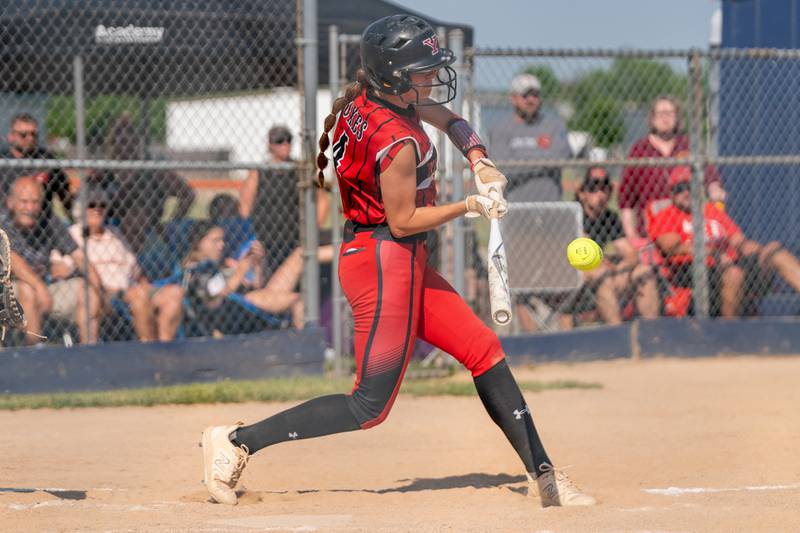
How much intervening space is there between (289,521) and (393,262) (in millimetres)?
1114

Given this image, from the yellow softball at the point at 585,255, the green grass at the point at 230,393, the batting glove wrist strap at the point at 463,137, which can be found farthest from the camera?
the green grass at the point at 230,393

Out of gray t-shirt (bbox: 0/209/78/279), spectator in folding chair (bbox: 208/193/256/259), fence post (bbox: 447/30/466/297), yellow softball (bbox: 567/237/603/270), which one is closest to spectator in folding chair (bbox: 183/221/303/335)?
spectator in folding chair (bbox: 208/193/256/259)

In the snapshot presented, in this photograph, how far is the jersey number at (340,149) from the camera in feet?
15.5

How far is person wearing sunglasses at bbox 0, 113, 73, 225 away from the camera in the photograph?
8.40 meters

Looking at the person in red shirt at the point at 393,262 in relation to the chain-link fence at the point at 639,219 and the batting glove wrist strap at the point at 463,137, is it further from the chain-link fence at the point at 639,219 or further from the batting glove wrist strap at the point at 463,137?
the chain-link fence at the point at 639,219

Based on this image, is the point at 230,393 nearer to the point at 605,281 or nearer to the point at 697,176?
the point at 605,281

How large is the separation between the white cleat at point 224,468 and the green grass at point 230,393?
274 centimetres

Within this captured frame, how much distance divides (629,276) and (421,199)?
5.09 meters

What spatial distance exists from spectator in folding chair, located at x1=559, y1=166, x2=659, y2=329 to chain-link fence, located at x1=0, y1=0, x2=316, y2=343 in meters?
2.44

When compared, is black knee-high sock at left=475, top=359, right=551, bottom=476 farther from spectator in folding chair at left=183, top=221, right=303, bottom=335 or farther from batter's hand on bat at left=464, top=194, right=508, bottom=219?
spectator in folding chair at left=183, top=221, right=303, bottom=335

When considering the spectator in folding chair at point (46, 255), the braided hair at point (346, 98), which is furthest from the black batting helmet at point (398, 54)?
the spectator in folding chair at point (46, 255)

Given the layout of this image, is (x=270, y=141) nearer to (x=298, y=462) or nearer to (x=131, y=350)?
(x=131, y=350)

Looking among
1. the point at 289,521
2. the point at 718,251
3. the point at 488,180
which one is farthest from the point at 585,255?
the point at 718,251

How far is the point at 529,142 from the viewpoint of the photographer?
979 centimetres
